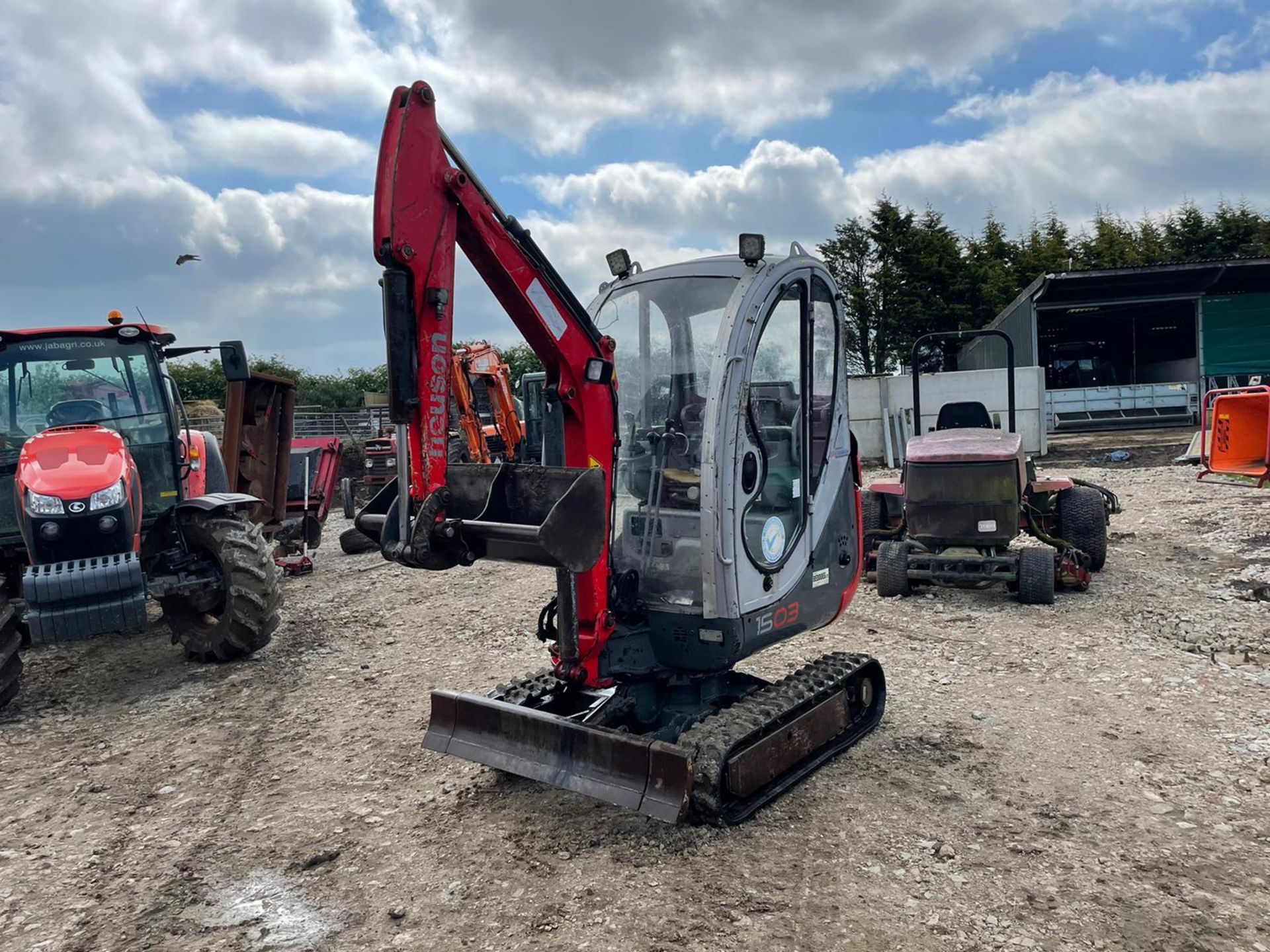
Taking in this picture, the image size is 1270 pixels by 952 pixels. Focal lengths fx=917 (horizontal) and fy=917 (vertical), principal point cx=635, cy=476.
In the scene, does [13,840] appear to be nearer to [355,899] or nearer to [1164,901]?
[355,899]

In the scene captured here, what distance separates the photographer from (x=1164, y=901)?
3059mm

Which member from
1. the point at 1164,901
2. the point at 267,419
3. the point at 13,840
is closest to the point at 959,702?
the point at 1164,901

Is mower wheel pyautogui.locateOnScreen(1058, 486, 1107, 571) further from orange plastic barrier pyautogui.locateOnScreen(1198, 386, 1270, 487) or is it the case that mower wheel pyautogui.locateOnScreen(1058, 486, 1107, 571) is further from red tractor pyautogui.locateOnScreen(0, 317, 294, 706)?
red tractor pyautogui.locateOnScreen(0, 317, 294, 706)

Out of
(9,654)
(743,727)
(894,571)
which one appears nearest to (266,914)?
(743,727)

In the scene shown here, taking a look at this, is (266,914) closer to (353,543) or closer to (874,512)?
(874,512)

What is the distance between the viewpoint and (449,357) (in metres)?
3.42

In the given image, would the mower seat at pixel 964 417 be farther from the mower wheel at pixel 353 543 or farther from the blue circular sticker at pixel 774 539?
the mower wheel at pixel 353 543

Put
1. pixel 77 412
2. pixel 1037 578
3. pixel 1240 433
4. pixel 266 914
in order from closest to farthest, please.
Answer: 1. pixel 266 914
2. pixel 77 412
3. pixel 1037 578
4. pixel 1240 433

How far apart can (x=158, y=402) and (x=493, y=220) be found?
15.5 feet

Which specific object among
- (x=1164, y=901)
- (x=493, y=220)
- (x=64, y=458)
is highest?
(x=493, y=220)

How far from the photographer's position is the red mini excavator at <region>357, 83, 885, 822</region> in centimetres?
334

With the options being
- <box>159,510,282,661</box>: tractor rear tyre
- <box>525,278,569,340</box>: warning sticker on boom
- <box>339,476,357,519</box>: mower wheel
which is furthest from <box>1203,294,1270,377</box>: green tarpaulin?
<box>525,278,569,340</box>: warning sticker on boom

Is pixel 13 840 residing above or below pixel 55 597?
below

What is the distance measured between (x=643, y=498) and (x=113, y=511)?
12.5 feet
